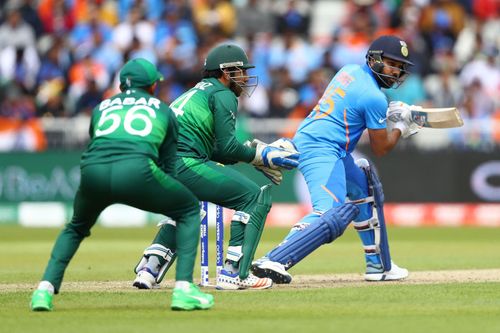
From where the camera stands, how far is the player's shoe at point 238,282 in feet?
29.3

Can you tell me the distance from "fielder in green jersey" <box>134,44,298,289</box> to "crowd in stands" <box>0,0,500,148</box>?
992 centimetres

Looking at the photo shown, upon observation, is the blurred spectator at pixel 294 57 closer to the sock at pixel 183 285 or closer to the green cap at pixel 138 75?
the green cap at pixel 138 75

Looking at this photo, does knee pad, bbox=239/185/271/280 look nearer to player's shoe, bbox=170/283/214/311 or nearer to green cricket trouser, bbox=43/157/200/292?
green cricket trouser, bbox=43/157/200/292

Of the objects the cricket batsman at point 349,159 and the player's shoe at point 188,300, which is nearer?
the player's shoe at point 188,300

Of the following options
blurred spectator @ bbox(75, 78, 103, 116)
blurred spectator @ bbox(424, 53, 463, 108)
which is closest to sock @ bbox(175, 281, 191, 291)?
blurred spectator @ bbox(75, 78, 103, 116)

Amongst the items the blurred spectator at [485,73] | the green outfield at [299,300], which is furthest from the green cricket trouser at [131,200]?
the blurred spectator at [485,73]

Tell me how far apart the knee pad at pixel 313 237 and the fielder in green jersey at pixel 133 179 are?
1467 mm

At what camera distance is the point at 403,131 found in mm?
9461

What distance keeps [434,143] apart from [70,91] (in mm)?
6039

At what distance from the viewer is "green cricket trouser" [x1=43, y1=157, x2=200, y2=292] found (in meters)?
7.32

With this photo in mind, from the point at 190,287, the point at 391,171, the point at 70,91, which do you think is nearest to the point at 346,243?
the point at 391,171

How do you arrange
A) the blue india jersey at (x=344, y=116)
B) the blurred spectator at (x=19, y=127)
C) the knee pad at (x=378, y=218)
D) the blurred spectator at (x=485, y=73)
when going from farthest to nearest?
the blurred spectator at (x=485, y=73) < the blurred spectator at (x=19, y=127) < the knee pad at (x=378, y=218) < the blue india jersey at (x=344, y=116)

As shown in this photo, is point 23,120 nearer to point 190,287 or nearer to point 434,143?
point 434,143

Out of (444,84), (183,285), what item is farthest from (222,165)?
(444,84)
